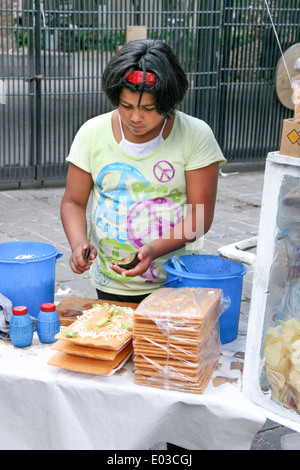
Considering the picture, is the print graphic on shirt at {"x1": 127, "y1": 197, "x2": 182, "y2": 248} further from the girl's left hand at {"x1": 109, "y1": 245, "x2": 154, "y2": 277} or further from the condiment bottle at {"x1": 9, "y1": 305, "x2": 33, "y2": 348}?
the condiment bottle at {"x1": 9, "y1": 305, "x2": 33, "y2": 348}

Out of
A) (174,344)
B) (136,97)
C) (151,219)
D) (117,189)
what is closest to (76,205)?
(117,189)

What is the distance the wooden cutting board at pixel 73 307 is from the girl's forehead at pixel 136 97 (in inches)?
28.6

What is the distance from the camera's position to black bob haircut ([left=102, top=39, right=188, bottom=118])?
2025 millimetres

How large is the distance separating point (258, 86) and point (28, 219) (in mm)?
3494

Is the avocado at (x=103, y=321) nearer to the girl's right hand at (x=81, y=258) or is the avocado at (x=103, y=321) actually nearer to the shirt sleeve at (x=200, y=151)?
the girl's right hand at (x=81, y=258)

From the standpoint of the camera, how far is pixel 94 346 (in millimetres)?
1854

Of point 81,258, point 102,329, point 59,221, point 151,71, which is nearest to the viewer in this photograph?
point 102,329

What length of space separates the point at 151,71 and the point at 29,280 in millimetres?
815

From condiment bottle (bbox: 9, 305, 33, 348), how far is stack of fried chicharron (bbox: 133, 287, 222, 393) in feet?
1.29

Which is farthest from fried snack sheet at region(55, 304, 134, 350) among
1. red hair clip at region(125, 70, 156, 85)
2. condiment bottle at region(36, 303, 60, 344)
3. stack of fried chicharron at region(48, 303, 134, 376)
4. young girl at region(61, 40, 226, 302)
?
red hair clip at region(125, 70, 156, 85)

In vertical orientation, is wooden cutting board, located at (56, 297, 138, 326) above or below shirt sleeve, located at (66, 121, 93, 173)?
below

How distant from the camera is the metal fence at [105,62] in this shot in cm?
643

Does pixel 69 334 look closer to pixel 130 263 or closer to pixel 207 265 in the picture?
pixel 130 263

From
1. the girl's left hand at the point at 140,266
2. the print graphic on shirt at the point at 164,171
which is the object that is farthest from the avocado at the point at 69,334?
the print graphic on shirt at the point at 164,171
